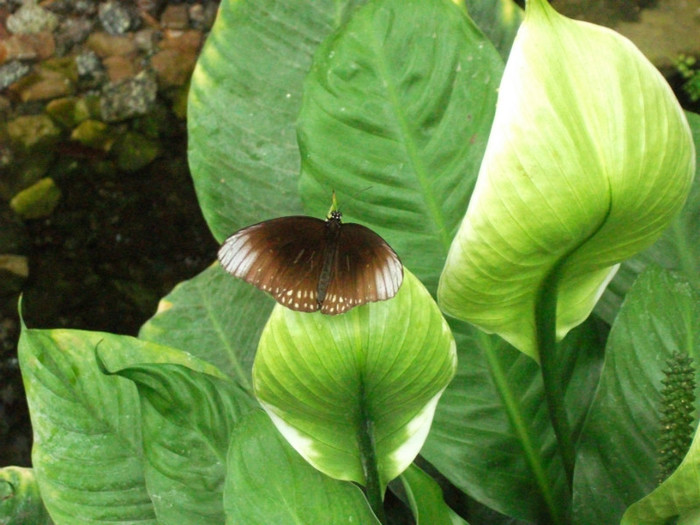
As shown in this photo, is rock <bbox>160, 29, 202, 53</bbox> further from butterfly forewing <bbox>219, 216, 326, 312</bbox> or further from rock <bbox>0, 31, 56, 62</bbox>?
butterfly forewing <bbox>219, 216, 326, 312</bbox>

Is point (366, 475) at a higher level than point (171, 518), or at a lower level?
higher

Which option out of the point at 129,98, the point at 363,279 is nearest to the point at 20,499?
the point at 363,279

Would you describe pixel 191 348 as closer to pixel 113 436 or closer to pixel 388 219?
pixel 113 436

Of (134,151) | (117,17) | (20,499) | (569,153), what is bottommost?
(134,151)

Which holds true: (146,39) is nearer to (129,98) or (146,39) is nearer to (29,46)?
(129,98)

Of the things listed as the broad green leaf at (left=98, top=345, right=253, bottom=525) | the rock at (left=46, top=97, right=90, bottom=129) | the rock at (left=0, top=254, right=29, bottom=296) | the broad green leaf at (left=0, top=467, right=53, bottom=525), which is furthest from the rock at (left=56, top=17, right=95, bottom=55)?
the broad green leaf at (left=98, top=345, right=253, bottom=525)

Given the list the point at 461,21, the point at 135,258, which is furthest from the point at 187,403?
the point at 135,258

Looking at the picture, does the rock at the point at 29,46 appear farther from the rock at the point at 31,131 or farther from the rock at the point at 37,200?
the rock at the point at 37,200
